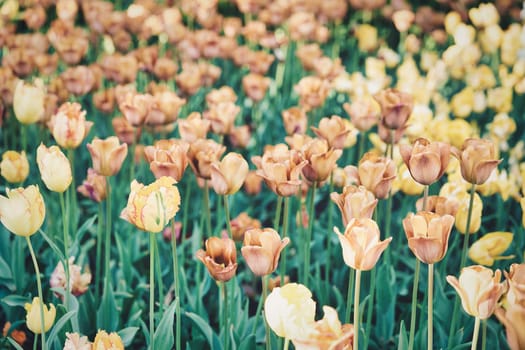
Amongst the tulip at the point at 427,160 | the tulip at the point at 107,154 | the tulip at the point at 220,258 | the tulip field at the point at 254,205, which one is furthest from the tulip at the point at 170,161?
the tulip at the point at 427,160

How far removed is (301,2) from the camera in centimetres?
404

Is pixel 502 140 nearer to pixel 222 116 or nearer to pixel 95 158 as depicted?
pixel 222 116

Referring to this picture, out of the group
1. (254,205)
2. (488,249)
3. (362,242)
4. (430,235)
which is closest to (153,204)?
(362,242)

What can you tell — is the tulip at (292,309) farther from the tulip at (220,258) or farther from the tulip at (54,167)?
the tulip at (54,167)

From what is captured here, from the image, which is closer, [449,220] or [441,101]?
[449,220]

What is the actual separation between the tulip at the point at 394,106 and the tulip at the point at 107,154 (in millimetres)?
713

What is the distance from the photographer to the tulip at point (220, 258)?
129cm

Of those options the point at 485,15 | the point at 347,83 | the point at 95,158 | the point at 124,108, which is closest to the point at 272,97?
the point at 347,83

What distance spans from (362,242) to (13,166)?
120cm

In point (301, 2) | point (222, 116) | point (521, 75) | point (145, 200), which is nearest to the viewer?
point (145, 200)

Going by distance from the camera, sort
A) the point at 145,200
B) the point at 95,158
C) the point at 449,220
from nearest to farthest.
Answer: the point at 449,220 → the point at 145,200 → the point at 95,158

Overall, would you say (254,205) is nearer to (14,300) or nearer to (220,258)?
(14,300)

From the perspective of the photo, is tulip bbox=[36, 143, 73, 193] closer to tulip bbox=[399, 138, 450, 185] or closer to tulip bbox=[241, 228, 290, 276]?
tulip bbox=[241, 228, 290, 276]

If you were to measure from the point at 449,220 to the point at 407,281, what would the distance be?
895mm
